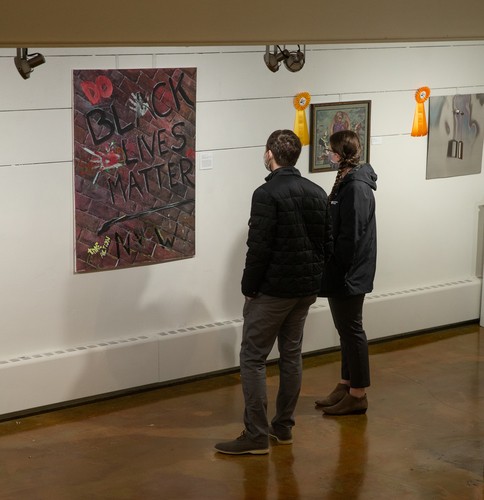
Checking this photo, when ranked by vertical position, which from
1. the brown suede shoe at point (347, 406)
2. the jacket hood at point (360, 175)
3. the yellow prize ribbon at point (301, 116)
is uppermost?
the yellow prize ribbon at point (301, 116)

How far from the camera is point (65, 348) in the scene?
589 centimetres

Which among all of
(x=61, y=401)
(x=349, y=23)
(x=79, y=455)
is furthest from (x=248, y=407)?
(x=349, y=23)

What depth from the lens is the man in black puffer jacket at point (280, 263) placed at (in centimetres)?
475

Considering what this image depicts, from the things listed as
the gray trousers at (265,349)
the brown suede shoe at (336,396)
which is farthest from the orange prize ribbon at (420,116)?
the gray trousers at (265,349)

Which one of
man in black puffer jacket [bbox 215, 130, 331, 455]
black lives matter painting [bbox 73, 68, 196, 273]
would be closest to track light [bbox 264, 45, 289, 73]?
black lives matter painting [bbox 73, 68, 196, 273]

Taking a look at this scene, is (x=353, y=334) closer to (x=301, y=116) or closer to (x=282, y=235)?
(x=282, y=235)

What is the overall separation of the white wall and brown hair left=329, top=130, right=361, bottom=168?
1182 mm

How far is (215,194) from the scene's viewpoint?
6359 millimetres

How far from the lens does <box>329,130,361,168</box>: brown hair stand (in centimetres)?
531

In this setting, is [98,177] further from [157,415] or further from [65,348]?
[157,415]

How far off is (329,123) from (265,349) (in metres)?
2.35

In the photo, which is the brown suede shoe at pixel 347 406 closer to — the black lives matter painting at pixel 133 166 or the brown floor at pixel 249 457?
the brown floor at pixel 249 457

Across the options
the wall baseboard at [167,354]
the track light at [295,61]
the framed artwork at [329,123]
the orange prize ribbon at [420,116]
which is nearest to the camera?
the wall baseboard at [167,354]

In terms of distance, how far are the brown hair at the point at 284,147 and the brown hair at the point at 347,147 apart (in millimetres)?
543
